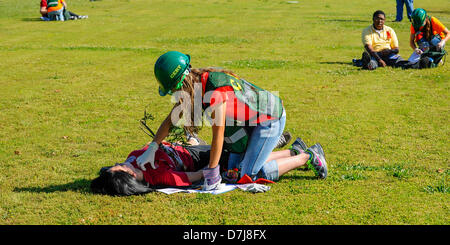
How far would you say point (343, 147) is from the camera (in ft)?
23.5

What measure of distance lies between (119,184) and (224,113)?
1.51 meters

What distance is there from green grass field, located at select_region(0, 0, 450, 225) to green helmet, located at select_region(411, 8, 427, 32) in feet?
3.99

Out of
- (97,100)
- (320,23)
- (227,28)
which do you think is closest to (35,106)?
(97,100)

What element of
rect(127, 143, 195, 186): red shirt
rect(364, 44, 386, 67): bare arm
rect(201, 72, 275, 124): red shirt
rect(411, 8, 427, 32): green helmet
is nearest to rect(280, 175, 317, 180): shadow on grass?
rect(201, 72, 275, 124): red shirt

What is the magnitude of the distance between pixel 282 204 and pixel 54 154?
12.2 feet

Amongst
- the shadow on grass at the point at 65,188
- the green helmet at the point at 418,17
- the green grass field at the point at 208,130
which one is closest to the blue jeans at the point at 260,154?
the green grass field at the point at 208,130

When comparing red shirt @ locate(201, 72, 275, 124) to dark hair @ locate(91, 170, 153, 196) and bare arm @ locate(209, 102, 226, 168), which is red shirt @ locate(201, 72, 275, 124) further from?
dark hair @ locate(91, 170, 153, 196)

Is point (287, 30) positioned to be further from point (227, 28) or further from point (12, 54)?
point (12, 54)

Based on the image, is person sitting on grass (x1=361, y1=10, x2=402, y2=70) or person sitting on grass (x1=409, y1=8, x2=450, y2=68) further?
person sitting on grass (x1=361, y1=10, x2=402, y2=70)

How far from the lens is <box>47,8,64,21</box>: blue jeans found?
24656 mm

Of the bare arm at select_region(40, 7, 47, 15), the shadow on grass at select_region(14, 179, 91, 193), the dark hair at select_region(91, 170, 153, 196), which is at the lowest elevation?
the shadow on grass at select_region(14, 179, 91, 193)

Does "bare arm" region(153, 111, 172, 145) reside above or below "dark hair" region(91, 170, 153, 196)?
above

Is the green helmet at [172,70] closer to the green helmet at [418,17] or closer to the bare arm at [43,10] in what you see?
the green helmet at [418,17]

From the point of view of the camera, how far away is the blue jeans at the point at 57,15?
24656mm
